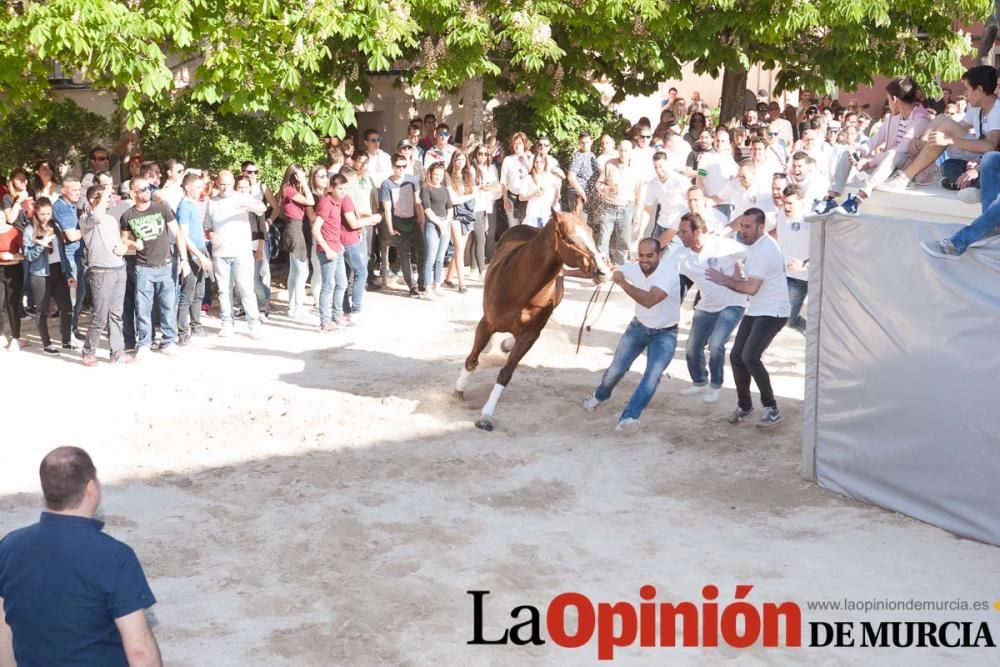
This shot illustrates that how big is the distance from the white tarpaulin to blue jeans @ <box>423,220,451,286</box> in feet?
23.9

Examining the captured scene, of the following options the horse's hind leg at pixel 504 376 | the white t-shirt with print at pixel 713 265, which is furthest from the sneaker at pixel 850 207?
the horse's hind leg at pixel 504 376

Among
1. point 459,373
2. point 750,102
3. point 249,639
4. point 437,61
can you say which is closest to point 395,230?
point 437,61

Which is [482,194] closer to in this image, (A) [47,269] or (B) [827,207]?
(A) [47,269]

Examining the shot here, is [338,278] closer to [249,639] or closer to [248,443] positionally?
[248,443]

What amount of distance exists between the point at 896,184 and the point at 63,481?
6830mm

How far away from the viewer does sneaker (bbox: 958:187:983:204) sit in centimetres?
833

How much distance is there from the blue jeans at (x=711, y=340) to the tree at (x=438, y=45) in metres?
6.48

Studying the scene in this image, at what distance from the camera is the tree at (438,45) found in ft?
46.2

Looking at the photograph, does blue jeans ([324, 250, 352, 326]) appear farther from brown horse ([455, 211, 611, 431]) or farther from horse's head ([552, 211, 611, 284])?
horse's head ([552, 211, 611, 284])

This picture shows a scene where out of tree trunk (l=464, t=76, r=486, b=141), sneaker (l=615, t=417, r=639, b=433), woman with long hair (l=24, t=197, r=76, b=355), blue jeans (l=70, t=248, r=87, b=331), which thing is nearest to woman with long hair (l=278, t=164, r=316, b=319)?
blue jeans (l=70, t=248, r=87, b=331)

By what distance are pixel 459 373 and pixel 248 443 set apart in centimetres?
278

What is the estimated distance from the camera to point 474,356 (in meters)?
11.5

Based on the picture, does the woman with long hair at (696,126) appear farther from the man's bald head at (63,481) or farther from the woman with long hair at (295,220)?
the man's bald head at (63,481)

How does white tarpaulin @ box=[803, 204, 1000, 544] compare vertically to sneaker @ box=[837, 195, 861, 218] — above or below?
below
